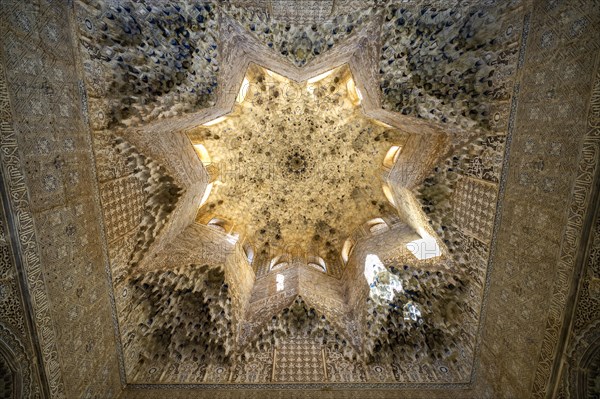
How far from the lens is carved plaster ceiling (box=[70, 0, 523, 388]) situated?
15.2 ft

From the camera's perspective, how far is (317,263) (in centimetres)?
939

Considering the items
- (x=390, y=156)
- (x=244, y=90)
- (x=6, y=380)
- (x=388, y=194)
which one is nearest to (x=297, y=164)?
(x=244, y=90)

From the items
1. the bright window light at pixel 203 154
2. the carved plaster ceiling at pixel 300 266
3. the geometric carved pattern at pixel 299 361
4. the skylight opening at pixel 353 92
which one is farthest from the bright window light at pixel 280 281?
the skylight opening at pixel 353 92

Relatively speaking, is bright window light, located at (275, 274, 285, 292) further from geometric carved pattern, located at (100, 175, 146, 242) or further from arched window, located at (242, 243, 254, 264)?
geometric carved pattern, located at (100, 175, 146, 242)

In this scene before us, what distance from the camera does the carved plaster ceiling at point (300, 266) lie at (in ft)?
15.2

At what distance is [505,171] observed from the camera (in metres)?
4.54

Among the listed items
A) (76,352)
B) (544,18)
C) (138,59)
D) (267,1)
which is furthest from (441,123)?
(76,352)

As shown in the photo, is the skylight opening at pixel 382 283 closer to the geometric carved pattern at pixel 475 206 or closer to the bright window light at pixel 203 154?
the geometric carved pattern at pixel 475 206

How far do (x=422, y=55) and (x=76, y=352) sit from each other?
7.08 m

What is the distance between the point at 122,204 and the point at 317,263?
5.87 metres

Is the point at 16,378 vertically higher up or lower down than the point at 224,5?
lower down

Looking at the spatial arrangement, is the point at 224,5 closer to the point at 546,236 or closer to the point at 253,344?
the point at 546,236

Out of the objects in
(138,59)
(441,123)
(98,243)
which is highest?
(138,59)

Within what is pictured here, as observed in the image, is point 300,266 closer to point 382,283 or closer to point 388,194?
point 382,283
